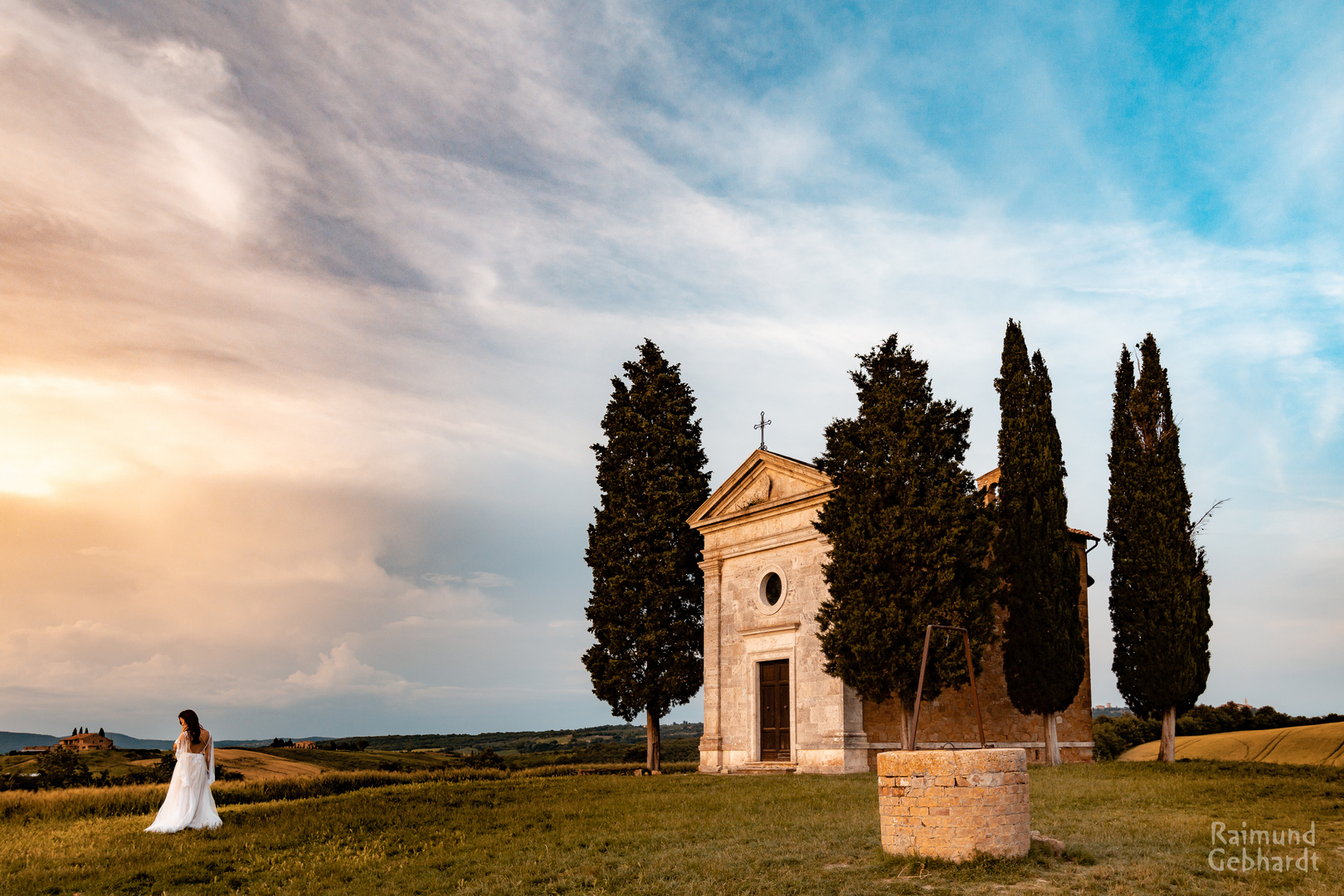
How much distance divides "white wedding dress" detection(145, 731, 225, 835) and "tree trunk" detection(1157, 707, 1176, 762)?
2187 cm

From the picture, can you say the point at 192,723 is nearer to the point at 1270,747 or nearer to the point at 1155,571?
the point at 1155,571

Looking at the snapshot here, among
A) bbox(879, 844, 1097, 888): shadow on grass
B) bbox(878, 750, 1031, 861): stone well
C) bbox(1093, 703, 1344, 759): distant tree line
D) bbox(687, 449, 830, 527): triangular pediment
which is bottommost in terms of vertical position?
bbox(1093, 703, 1344, 759): distant tree line

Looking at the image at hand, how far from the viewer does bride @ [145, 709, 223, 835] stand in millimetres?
13469

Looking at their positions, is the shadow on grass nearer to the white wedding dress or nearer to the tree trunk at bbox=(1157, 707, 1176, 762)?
the white wedding dress

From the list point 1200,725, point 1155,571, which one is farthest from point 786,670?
point 1200,725

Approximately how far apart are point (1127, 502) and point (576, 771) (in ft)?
55.5

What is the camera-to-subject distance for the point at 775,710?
23.9 meters

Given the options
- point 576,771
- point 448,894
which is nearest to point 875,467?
point 576,771

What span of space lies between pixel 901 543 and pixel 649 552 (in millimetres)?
9125

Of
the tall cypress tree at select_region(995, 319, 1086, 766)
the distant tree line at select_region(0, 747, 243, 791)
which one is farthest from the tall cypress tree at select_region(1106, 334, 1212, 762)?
the distant tree line at select_region(0, 747, 243, 791)

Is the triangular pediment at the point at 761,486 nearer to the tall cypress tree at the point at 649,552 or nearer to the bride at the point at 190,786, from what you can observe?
the tall cypress tree at the point at 649,552

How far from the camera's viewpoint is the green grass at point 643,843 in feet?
31.0
